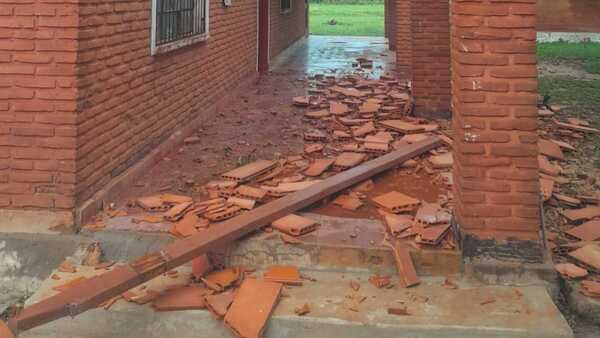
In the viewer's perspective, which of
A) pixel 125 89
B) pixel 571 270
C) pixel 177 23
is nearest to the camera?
pixel 571 270

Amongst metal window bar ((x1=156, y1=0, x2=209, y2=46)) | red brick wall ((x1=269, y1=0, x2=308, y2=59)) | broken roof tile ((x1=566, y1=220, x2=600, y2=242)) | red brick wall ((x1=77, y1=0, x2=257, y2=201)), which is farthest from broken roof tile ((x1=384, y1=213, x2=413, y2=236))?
red brick wall ((x1=269, y1=0, x2=308, y2=59))

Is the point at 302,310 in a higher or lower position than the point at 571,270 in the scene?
lower

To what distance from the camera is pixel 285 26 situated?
17047 mm

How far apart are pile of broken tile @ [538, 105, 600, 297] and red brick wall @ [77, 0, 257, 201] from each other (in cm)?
361

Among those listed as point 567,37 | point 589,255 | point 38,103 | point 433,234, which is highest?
point 567,37

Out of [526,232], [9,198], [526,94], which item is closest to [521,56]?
[526,94]

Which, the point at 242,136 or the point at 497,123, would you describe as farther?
the point at 242,136

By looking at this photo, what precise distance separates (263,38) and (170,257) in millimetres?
9848

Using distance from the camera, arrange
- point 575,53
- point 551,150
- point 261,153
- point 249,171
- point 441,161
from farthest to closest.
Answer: point 575,53, point 551,150, point 261,153, point 441,161, point 249,171

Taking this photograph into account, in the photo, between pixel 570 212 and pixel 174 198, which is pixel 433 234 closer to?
pixel 570 212

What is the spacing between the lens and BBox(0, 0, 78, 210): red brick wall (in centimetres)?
441

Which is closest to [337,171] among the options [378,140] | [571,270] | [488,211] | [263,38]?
[378,140]

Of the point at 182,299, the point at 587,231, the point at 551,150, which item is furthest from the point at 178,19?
the point at 587,231

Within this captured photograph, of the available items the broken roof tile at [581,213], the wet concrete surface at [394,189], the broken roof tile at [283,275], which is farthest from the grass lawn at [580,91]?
the broken roof tile at [283,275]
